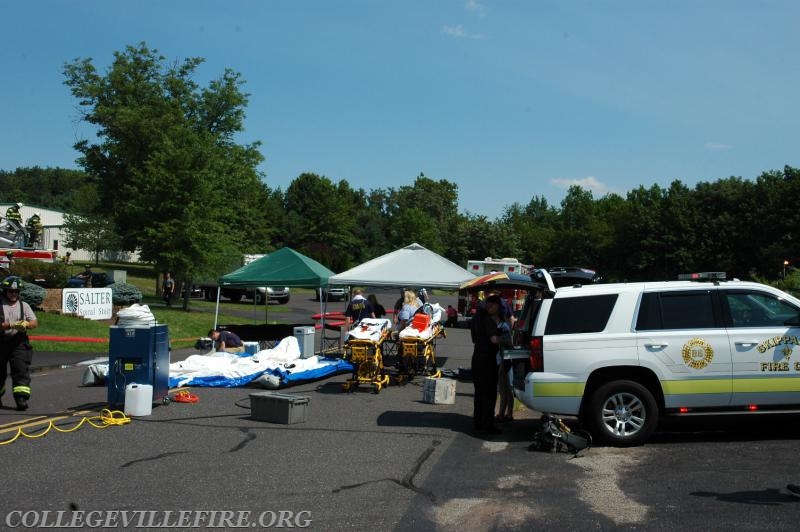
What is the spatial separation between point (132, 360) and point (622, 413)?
723 cm

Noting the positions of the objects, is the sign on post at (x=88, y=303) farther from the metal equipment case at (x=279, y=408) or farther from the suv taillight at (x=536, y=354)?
the suv taillight at (x=536, y=354)

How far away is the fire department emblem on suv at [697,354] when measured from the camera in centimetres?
945

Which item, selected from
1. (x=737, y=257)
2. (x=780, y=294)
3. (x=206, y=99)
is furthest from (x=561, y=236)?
(x=780, y=294)

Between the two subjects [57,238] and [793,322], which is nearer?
[793,322]

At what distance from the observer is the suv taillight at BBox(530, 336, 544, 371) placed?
959cm

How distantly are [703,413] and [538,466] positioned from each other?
97.8 inches

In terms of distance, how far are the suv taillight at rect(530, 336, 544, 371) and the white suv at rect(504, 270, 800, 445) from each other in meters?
0.01

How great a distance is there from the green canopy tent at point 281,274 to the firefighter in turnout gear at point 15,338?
8.21 meters

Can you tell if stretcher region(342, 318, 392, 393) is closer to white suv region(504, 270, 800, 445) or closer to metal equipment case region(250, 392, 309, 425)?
metal equipment case region(250, 392, 309, 425)

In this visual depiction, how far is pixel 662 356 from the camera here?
9.48 metres

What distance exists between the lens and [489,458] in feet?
29.3

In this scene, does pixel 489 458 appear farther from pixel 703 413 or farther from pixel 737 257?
pixel 737 257

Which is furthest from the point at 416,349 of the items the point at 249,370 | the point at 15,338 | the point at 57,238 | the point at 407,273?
the point at 57,238

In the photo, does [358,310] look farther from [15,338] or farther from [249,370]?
[15,338]
